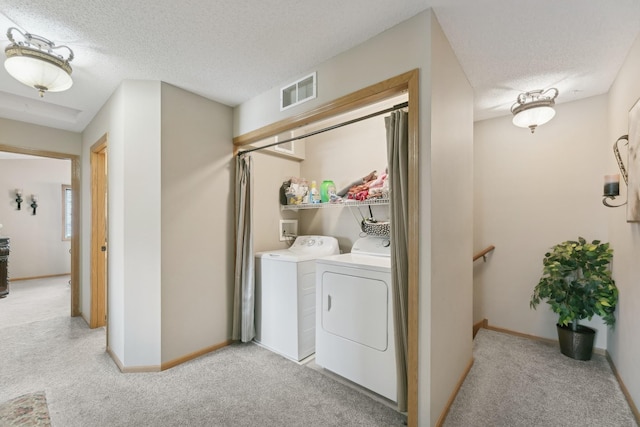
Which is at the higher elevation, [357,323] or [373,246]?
[373,246]

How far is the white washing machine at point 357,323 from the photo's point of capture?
191cm

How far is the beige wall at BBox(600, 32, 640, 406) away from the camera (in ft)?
5.90

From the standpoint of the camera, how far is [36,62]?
5.77 feet

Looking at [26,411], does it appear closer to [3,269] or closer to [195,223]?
[195,223]

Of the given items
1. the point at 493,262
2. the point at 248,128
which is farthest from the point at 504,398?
the point at 248,128

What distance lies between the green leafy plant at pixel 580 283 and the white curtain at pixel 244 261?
2.78 metres

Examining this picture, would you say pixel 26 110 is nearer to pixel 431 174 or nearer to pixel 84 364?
pixel 84 364

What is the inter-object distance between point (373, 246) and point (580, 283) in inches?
71.6

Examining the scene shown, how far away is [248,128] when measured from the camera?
2.73m

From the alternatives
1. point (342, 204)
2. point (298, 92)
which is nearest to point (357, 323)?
point (342, 204)

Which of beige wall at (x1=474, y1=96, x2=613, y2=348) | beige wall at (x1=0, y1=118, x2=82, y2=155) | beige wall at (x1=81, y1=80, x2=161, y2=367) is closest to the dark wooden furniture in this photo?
beige wall at (x1=0, y1=118, x2=82, y2=155)

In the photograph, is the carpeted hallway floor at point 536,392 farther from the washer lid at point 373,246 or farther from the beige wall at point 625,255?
the washer lid at point 373,246

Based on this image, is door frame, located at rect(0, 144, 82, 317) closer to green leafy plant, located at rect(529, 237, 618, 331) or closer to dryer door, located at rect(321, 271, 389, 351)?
dryer door, located at rect(321, 271, 389, 351)

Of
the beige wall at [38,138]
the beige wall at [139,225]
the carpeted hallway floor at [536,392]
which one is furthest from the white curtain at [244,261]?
the beige wall at [38,138]
